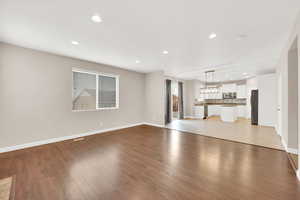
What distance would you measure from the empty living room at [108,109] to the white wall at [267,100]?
1876 millimetres

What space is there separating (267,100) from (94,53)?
7.48m

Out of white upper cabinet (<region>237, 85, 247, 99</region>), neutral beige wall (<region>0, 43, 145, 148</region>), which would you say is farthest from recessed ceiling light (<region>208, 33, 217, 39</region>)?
white upper cabinet (<region>237, 85, 247, 99</region>)

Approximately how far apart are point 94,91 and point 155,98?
2843mm

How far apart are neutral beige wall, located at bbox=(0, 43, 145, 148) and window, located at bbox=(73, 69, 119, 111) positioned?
0.26 metres

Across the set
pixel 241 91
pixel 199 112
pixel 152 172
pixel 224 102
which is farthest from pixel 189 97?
pixel 152 172

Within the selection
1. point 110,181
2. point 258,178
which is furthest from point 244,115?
point 110,181

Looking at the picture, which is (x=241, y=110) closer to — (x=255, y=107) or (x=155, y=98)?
(x=255, y=107)

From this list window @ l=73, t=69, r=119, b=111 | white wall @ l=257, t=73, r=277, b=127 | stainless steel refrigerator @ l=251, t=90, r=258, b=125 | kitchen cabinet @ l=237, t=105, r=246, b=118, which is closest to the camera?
window @ l=73, t=69, r=119, b=111

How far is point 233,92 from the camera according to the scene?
28.0 feet

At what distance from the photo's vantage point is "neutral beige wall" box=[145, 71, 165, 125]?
580 centimetres

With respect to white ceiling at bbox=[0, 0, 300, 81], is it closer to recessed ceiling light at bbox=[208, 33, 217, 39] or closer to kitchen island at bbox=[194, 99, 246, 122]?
recessed ceiling light at bbox=[208, 33, 217, 39]

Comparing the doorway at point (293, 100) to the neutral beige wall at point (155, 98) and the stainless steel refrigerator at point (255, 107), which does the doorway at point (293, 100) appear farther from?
the neutral beige wall at point (155, 98)

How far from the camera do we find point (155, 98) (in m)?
6.02

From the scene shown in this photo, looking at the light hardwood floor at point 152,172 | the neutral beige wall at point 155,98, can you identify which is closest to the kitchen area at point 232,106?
the neutral beige wall at point 155,98
